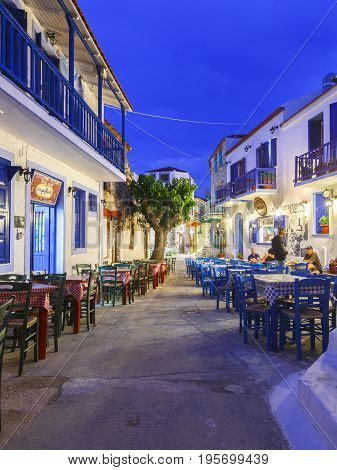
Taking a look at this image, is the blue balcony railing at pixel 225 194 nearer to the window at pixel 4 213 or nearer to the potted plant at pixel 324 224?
the potted plant at pixel 324 224

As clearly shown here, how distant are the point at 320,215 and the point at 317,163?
182 cm

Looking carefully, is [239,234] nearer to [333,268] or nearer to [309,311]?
[333,268]

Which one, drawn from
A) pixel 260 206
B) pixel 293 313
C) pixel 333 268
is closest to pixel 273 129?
pixel 260 206

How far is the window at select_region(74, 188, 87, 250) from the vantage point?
12610 millimetres

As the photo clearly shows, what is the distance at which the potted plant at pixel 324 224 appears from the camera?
13794 millimetres

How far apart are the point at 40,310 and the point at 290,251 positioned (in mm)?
12497

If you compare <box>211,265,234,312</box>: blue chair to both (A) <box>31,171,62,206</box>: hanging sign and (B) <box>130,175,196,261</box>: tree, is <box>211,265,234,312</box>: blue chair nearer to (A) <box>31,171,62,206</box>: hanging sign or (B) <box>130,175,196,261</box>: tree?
(A) <box>31,171,62,206</box>: hanging sign

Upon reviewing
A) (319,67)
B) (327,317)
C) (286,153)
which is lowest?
(327,317)

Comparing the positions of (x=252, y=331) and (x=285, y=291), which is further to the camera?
(x=252, y=331)

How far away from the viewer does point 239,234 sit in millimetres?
23906

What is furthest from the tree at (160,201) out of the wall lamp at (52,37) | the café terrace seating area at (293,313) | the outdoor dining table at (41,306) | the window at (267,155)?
the outdoor dining table at (41,306)

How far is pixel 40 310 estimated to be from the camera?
5.66 m

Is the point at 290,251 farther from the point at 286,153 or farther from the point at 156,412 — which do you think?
the point at 156,412

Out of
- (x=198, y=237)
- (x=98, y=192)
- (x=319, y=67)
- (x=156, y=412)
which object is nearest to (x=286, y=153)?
(x=98, y=192)
